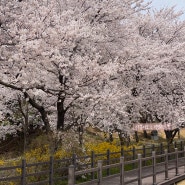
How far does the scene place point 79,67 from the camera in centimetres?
1509

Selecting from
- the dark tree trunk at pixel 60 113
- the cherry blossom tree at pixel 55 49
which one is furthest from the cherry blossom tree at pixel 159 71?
the dark tree trunk at pixel 60 113

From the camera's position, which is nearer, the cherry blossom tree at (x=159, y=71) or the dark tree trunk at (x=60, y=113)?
the dark tree trunk at (x=60, y=113)

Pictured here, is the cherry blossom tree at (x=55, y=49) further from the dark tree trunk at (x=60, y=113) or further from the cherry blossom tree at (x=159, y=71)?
the cherry blossom tree at (x=159, y=71)

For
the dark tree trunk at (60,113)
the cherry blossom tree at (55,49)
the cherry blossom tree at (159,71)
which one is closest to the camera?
the cherry blossom tree at (55,49)

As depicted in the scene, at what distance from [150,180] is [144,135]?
112ft

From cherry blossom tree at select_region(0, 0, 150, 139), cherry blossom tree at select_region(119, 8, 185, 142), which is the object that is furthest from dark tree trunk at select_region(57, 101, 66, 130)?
cherry blossom tree at select_region(119, 8, 185, 142)

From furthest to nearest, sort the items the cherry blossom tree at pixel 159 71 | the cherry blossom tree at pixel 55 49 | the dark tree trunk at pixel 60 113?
Answer: the cherry blossom tree at pixel 159 71, the dark tree trunk at pixel 60 113, the cherry blossom tree at pixel 55 49

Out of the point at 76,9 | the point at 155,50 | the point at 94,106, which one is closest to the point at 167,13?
the point at 155,50

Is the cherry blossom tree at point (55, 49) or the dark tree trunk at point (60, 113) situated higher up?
the cherry blossom tree at point (55, 49)

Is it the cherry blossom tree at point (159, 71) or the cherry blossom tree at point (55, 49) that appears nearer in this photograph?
the cherry blossom tree at point (55, 49)

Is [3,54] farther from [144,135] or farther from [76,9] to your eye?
[144,135]

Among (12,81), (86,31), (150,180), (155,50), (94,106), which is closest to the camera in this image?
(12,81)

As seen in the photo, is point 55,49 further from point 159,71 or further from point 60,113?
point 159,71

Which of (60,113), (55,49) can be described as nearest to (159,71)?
(60,113)
